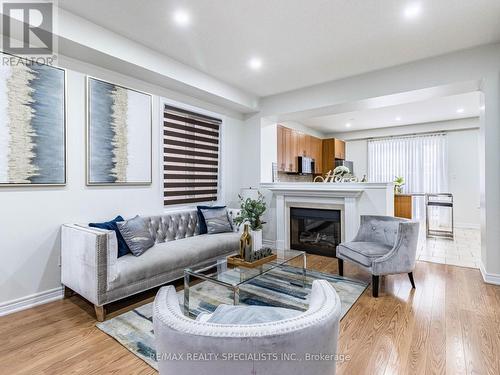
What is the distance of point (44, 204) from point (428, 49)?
4.51 m

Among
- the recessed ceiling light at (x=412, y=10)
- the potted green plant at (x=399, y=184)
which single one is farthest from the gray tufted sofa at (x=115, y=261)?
the potted green plant at (x=399, y=184)

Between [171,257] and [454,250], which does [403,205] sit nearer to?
[454,250]

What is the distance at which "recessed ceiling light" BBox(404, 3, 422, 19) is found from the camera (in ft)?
7.88

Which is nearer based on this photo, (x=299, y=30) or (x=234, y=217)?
(x=299, y=30)

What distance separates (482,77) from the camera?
123 inches

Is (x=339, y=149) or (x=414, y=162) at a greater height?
(x=339, y=149)

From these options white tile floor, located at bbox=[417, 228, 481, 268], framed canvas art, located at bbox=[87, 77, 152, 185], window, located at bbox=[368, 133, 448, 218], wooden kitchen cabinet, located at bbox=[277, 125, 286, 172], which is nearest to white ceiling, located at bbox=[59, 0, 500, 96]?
framed canvas art, located at bbox=[87, 77, 152, 185]

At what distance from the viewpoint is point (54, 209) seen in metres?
2.74

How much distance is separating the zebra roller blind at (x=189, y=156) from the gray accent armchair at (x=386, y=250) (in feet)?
7.59

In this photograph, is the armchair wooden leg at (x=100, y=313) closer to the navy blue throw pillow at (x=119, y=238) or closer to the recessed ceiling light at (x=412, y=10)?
the navy blue throw pillow at (x=119, y=238)

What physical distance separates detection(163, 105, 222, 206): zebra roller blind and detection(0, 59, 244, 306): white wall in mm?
430

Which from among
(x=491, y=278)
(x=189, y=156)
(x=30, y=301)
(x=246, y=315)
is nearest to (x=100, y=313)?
(x=30, y=301)

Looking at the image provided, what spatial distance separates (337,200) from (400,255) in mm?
1560

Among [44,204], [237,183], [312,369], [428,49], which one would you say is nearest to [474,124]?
[428,49]
